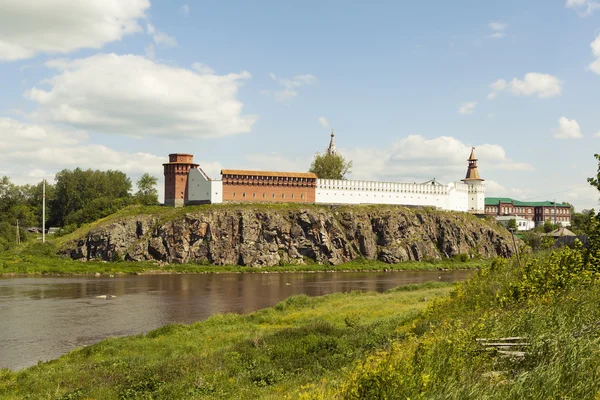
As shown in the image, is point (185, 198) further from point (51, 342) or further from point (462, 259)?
point (51, 342)

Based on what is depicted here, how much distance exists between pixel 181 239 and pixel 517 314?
57.8m

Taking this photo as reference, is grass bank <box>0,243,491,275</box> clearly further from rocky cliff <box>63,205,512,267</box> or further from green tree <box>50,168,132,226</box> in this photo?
green tree <box>50,168,132,226</box>

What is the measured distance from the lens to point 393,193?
270 feet

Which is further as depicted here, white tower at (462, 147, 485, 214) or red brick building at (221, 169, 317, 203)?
white tower at (462, 147, 485, 214)

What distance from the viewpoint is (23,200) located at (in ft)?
302

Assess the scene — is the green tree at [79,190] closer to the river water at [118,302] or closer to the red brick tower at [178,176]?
the red brick tower at [178,176]

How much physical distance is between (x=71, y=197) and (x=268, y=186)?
35.1m

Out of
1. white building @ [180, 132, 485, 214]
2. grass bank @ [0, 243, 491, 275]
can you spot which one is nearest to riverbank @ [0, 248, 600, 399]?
grass bank @ [0, 243, 491, 275]

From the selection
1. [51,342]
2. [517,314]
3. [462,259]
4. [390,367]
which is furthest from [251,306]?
[462,259]

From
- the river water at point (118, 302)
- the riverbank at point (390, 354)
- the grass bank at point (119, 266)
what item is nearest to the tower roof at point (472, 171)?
the grass bank at point (119, 266)

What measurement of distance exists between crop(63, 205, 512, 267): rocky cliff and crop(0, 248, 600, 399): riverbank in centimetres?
3995

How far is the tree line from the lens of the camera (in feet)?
264

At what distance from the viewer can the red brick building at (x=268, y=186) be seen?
72750 millimetres

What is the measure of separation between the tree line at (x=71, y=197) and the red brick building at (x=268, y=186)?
16880mm
